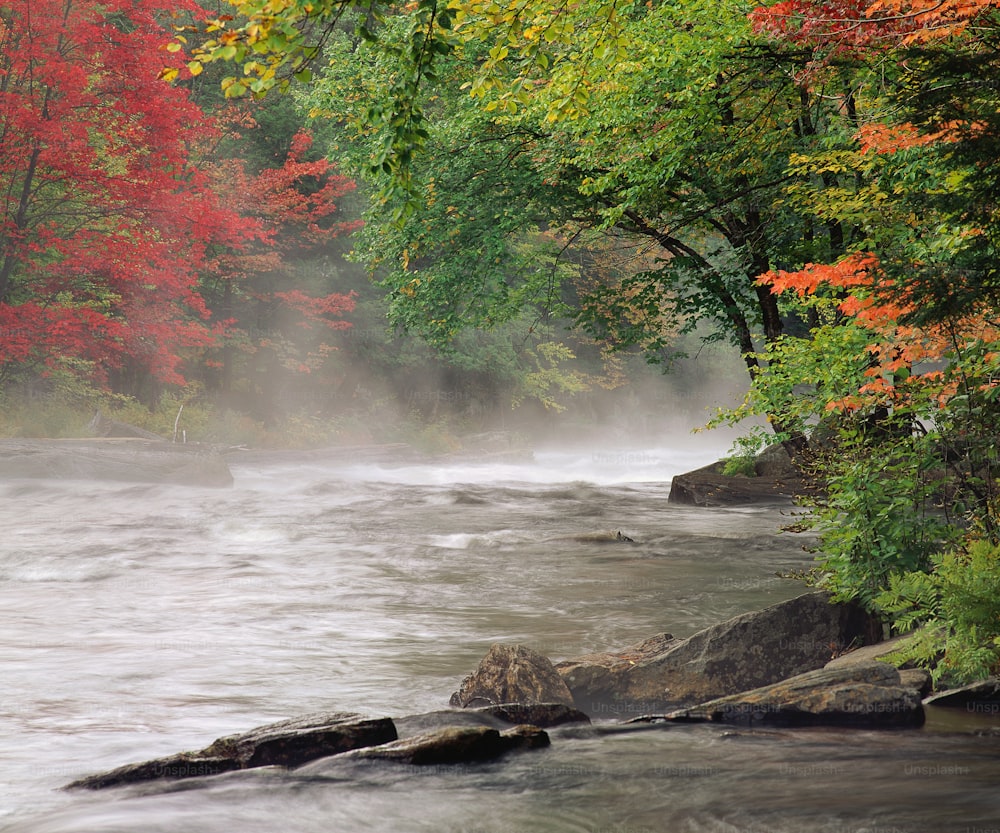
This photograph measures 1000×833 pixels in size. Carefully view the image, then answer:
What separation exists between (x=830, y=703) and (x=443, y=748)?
2.60 meters

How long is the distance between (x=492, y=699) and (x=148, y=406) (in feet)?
91.5

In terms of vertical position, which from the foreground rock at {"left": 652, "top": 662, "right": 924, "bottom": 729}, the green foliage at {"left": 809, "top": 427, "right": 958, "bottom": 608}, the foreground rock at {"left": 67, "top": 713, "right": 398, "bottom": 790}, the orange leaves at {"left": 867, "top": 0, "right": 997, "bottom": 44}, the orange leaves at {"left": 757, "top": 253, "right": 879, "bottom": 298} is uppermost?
the orange leaves at {"left": 867, "top": 0, "right": 997, "bottom": 44}

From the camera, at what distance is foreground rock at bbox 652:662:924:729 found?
21.5ft

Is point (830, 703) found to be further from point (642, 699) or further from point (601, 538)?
point (601, 538)

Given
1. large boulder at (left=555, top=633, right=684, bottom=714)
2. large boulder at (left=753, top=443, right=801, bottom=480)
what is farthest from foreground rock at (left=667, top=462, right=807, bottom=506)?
large boulder at (left=555, top=633, right=684, bottom=714)

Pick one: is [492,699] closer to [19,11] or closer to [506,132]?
[506,132]

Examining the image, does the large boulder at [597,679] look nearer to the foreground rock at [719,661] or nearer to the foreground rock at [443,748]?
the foreground rock at [719,661]

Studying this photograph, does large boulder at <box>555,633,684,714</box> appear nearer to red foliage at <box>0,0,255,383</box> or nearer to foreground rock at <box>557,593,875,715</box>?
foreground rock at <box>557,593,875,715</box>

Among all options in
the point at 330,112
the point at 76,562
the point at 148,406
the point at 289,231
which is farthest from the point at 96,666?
the point at 289,231

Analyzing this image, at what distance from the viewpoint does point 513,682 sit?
774cm

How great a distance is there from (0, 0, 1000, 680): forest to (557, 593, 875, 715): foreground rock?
1.43ft

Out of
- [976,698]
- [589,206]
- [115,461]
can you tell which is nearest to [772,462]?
[589,206]

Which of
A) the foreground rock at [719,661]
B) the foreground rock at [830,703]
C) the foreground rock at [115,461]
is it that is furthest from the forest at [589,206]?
the foreground rock at [115,461]

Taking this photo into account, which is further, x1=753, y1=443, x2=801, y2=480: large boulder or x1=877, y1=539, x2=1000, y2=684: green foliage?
x1=753, y1=443, x2=801, y2=480: large boulder
